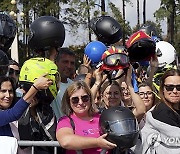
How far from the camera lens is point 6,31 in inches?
235

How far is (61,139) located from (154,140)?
911 mm

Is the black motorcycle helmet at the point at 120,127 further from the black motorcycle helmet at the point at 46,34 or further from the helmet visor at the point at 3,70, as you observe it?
the black motorcycle helmet at the point at 46,34

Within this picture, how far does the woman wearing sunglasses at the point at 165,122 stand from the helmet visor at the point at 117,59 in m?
0.45

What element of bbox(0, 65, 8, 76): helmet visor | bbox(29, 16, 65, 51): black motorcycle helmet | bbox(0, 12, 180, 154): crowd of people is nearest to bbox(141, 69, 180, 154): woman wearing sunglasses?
bbox(0, 12, 180, 154): crowd of people

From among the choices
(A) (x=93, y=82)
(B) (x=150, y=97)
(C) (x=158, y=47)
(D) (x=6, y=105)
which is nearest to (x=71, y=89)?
(D) (x=6, y=105)

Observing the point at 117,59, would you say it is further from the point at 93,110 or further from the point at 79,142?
the point at 79,142

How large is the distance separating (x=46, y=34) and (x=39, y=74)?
3.86 feet

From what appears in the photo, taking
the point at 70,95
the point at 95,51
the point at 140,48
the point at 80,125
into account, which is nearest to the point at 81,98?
the point at 70,95

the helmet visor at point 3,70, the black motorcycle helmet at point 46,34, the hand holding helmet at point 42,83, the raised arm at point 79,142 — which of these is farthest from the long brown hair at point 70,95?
the black motorcycle helmet at point 46,34

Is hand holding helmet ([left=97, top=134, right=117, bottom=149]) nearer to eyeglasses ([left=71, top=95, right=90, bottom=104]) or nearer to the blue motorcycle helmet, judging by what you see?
eyeglasses ([left=71, top=95, right=90, bottom=104])

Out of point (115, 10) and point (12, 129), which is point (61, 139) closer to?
point (12, 129)

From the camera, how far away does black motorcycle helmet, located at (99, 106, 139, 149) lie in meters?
3.97

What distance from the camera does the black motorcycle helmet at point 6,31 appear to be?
19.5 feet

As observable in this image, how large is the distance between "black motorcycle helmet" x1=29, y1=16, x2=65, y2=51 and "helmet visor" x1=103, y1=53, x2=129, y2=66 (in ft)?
3.42
